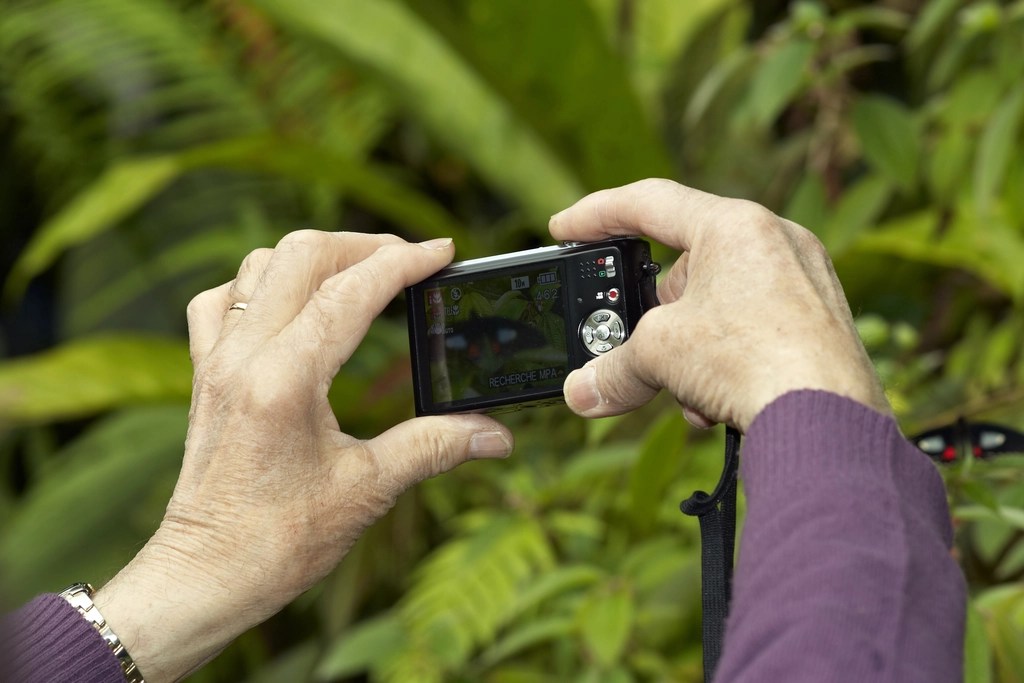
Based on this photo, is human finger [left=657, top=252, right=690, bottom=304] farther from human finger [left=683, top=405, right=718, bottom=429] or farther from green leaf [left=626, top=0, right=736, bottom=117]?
green leaf [left=626, top=0, right=736, bottom=117]

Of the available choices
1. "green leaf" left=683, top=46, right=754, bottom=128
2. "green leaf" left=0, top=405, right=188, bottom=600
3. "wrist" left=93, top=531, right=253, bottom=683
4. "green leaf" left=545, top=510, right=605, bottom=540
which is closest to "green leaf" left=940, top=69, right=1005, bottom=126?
"green leaf" left=683, top=46, right=754, bottom=128

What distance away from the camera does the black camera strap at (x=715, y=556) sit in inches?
22.0

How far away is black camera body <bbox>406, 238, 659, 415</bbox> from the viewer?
0.66 meters

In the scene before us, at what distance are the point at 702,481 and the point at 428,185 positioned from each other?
165 cm

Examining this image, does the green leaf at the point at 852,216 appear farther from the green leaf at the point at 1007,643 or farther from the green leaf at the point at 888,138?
the green leaf at the point at 1007,643

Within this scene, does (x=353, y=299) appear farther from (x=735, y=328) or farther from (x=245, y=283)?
(x=735, y=328)

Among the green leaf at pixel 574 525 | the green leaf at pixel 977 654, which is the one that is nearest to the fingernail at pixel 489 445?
the green leaf at pixel 977 654

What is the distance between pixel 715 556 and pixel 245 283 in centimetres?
41

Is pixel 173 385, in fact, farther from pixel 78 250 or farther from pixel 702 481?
pixel 78 250

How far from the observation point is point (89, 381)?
5.24 ft

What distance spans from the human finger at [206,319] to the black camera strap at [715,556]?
40 cm

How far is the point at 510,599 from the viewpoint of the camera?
3.79ft

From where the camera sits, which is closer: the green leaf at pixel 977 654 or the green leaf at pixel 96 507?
the green leaf at pixel 977 654

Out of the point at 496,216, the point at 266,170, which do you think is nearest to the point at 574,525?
the point at 266,170
